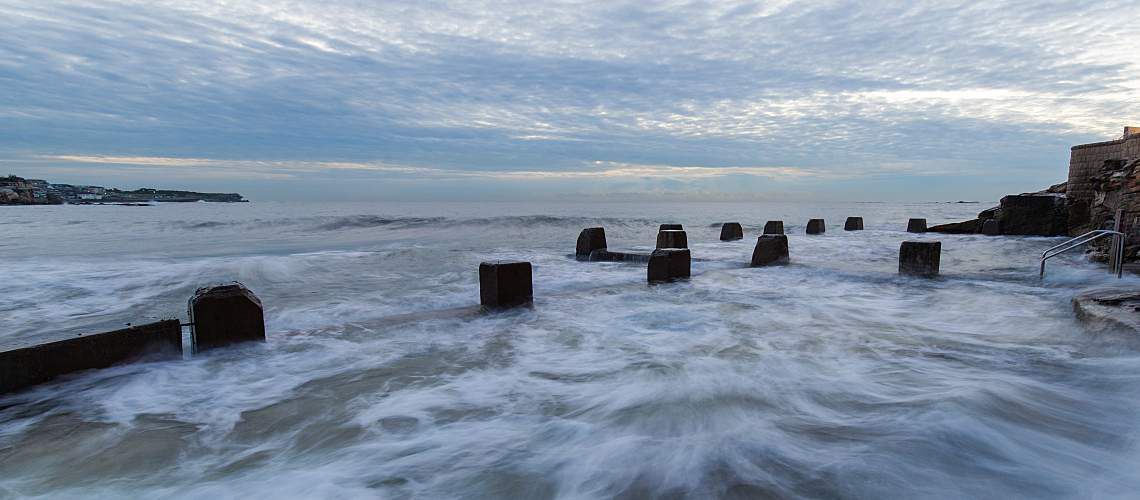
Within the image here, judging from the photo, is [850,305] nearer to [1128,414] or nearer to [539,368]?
[1128,414]

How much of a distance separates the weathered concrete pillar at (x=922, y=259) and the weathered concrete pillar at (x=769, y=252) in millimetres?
2582

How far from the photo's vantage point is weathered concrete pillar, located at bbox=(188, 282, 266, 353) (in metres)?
5.32

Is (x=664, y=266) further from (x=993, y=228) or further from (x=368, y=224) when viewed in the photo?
(x=368, y=224)

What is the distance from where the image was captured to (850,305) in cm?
773

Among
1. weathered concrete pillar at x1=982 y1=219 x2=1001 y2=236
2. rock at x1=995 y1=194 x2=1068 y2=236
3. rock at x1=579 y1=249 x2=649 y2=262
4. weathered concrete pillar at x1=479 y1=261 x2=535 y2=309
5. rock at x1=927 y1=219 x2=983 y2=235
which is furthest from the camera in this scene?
rock at x1=927 y1=219 x2=983 y2=235

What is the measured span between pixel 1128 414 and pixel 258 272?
14581 millimetres

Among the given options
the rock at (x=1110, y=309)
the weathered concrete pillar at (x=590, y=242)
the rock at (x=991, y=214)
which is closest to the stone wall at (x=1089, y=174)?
the rock at (x=991, y=214)

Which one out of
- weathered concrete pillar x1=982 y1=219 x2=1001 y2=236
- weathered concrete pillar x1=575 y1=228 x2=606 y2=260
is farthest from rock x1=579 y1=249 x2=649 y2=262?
weathered concrete pillar x1=982 y1=219 x2=1001 y2=236

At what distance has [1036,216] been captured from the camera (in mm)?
20703

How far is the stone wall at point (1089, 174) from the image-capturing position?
47.1 feet

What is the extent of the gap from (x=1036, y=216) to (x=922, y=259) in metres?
15.6

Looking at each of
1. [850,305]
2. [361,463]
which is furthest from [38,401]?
[850,305]

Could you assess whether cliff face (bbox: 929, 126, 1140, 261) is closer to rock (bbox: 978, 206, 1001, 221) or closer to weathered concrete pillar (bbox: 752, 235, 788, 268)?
rock (bbox: 978, 206, 1001, 221)

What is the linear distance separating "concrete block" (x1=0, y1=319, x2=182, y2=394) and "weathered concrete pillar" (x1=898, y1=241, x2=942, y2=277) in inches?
447
